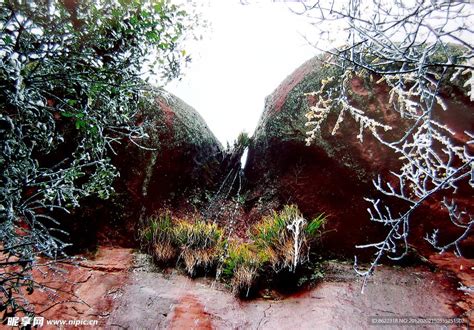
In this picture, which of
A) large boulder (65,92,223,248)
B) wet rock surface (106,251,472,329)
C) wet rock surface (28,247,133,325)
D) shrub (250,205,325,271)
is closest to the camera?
wet rock surface (106,251,472,329)

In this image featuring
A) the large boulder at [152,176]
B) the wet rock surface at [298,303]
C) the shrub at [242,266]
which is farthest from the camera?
the large boulder at [152,176]

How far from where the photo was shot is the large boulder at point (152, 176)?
539 centimetres

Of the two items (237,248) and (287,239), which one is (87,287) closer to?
(237,248)

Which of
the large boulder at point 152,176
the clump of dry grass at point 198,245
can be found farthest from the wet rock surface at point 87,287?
the clump of dry grass at point 198,245

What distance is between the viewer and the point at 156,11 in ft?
10.9

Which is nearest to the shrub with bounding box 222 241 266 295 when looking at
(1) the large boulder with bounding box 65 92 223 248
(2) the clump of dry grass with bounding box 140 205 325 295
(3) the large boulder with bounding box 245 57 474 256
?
(2) the clump of dry grass with bounding box 140 205 325 295

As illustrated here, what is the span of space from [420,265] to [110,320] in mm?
4630

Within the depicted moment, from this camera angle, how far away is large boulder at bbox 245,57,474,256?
15.3 feet

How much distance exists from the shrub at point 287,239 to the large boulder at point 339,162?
0.53 meters

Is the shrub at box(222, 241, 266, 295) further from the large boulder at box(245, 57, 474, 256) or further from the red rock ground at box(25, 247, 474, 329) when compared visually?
the large boulder at box(245, 57, 474, 256)

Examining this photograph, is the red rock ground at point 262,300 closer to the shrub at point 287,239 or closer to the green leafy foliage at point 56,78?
the shrub at point 287,239

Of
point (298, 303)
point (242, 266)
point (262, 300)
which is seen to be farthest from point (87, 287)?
point (298, 303)

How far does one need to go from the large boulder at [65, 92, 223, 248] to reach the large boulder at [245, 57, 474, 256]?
1725 mm

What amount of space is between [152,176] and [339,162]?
3764 mm
